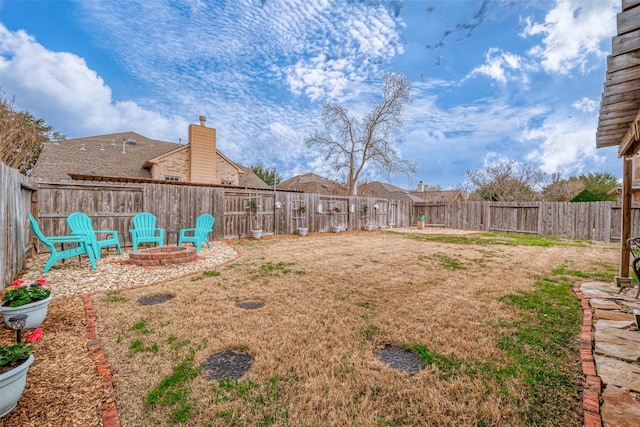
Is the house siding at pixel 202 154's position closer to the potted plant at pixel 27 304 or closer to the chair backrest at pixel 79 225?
the chair backrest at pixel 79 225

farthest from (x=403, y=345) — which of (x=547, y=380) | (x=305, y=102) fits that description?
(x=305, y=102)

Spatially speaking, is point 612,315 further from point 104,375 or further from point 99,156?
point 99,156

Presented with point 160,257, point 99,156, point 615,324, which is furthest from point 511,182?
point 99,156

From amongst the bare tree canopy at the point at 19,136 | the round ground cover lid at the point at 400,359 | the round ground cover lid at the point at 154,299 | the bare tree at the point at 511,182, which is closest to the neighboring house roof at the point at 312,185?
the bare tree at the point at 511,182

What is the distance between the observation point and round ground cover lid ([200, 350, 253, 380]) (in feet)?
6.38

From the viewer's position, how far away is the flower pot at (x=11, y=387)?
1.40 metres

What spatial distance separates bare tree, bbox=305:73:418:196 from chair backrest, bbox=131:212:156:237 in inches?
572

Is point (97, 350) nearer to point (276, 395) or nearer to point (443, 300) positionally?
point (276, 395)

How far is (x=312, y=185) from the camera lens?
30250 mm

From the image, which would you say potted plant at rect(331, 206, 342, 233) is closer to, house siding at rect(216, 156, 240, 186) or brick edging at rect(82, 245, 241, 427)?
house siding at rect(216, 156, 240, 186)

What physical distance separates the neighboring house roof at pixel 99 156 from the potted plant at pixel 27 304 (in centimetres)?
1260

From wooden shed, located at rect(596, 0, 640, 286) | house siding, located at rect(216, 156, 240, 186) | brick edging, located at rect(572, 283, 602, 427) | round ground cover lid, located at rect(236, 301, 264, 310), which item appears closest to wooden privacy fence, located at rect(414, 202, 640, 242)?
wooden shed, located at rect(596, 0, 640, 286)

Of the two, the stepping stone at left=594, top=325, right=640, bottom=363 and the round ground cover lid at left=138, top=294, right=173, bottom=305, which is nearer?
the stepping stone at left=594, top=325, right=640, bottom=363

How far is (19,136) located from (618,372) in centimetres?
2183
